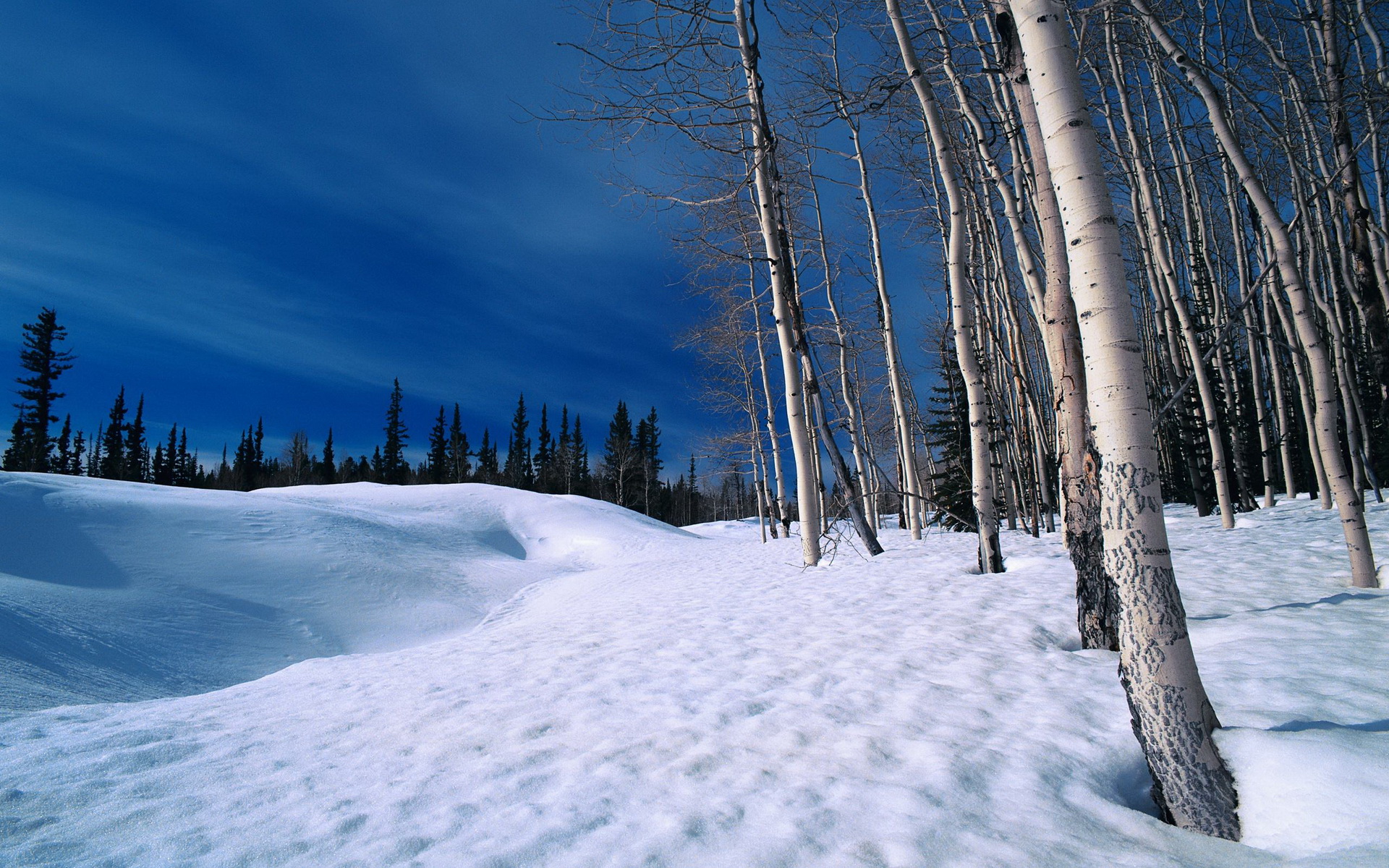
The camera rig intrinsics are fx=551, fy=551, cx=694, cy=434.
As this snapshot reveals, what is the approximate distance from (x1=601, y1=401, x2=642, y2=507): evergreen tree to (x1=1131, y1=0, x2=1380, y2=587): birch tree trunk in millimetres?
32701

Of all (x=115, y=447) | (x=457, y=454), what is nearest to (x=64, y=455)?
(x=115, y=447)

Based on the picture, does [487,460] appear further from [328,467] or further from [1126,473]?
[1126,473]

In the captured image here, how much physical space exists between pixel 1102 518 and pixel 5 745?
4148 millimetres

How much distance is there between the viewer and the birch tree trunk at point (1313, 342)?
360 cm

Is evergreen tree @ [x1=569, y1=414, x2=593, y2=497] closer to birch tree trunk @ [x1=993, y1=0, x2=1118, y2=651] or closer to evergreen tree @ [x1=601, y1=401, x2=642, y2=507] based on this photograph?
evergreen tree @ [x1=601, y1=401, x2=642, y2=507]

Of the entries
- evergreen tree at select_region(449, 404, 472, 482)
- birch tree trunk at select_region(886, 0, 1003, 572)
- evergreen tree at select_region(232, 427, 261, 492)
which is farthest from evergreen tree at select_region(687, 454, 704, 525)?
birch tree trunk at select_region(886, 0, 1003, 572)

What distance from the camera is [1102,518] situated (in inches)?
71.0

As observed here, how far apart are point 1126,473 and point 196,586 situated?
7730 mm

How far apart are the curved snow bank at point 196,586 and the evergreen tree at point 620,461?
27199 millimetres

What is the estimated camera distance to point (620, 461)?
41.0 m

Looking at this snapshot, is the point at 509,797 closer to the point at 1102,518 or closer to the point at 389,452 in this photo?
the point at 1102,518

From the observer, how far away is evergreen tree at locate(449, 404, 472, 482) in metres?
45.0

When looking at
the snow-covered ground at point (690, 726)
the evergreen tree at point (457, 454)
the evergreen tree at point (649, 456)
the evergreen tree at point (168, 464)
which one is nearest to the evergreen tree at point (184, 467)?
the evergreen tree at point (168, 464)

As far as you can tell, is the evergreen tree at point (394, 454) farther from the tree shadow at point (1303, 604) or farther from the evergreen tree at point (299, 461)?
the tree shadow at point (1303, 604)
